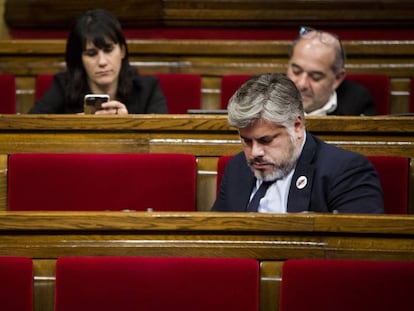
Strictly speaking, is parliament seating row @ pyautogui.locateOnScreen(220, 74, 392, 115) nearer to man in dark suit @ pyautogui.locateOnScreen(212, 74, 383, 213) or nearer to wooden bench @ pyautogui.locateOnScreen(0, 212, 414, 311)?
→ man in dark suit @ pyautogui.locateOnScreen(212, 74, 383, 213)

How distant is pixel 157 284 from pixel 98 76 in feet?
2.11

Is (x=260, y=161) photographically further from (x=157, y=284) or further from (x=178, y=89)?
(x=178, y=89)

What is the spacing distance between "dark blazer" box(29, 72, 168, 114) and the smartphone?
0.10 meters

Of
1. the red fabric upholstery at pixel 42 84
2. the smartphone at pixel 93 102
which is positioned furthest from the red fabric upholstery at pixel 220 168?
the red fabric upholstery at pixel 42 84

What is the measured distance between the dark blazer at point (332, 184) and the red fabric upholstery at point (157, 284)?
247 millimetres

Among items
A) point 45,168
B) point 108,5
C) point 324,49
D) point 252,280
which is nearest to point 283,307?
point 252,280

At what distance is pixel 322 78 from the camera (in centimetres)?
121

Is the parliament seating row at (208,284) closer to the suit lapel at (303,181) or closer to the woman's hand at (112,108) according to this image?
the suit lapel at (303,181)

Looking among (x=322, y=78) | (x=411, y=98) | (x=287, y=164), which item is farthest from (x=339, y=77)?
(x=287, y=164)

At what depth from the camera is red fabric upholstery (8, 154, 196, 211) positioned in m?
0.92

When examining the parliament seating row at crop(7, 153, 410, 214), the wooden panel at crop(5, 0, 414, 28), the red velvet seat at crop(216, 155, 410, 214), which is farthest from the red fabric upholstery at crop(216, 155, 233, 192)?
the wooden panel at crop(5, 0, 414, 28)

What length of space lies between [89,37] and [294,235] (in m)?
0.64

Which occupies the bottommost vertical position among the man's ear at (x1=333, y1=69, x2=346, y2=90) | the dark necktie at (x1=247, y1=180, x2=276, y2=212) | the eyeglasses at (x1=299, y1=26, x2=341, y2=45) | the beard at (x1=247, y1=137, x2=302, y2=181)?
the dark necktie at (x1=247, y1=180, x2=276, y2=212)

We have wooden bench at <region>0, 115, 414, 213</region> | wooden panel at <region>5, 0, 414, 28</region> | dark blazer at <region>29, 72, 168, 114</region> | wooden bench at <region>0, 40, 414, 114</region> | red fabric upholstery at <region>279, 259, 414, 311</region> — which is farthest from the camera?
wooden panel at <region>5, 0, 414, 28</region>
